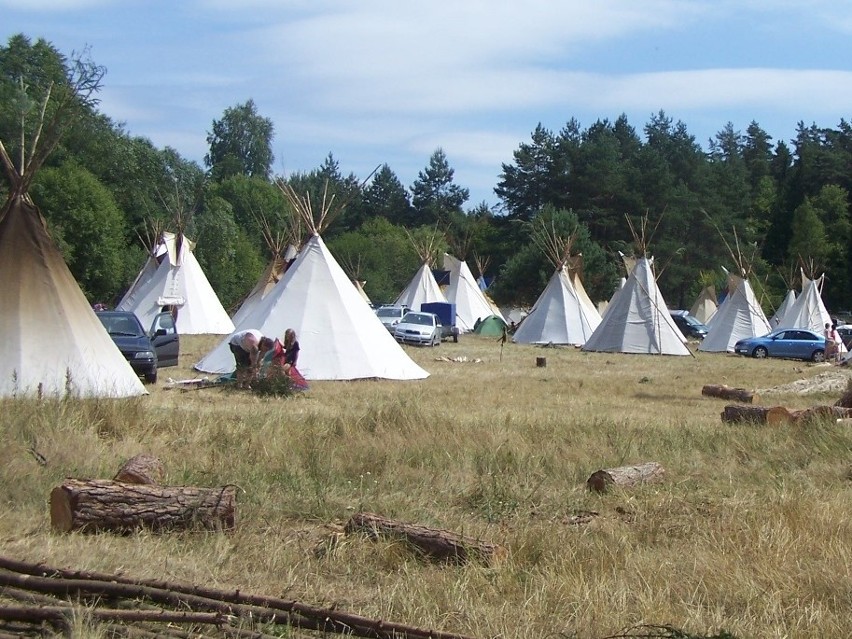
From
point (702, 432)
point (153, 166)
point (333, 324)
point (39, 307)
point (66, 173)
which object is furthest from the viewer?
point (153, 166)

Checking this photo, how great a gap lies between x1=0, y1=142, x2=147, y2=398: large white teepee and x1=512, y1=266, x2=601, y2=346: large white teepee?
23.7 m

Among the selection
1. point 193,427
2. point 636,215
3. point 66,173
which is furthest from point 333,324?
point 636,215

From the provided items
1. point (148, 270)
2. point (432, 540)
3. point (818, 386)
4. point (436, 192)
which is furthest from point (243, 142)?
point (432, 540)

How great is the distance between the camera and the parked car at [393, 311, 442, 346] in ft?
103

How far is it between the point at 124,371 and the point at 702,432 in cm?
749

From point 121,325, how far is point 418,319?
50.3 feet

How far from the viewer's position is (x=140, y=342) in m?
17.1

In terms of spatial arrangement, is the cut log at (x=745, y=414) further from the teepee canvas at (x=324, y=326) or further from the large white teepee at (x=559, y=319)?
the large white teepee at (x=559, y=319)

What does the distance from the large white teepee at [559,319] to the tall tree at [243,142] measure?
48.9 metres

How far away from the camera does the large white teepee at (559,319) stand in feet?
116

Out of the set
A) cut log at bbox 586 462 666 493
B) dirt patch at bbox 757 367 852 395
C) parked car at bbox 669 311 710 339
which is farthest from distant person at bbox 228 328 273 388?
parked car at bbox 669 311 710 339

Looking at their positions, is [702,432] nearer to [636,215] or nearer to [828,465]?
[828,465]

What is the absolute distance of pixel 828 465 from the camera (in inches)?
342

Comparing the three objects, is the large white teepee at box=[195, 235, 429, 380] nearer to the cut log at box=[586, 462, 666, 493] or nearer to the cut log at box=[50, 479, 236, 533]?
the cut log at box=[586, 462, 666, 493]
